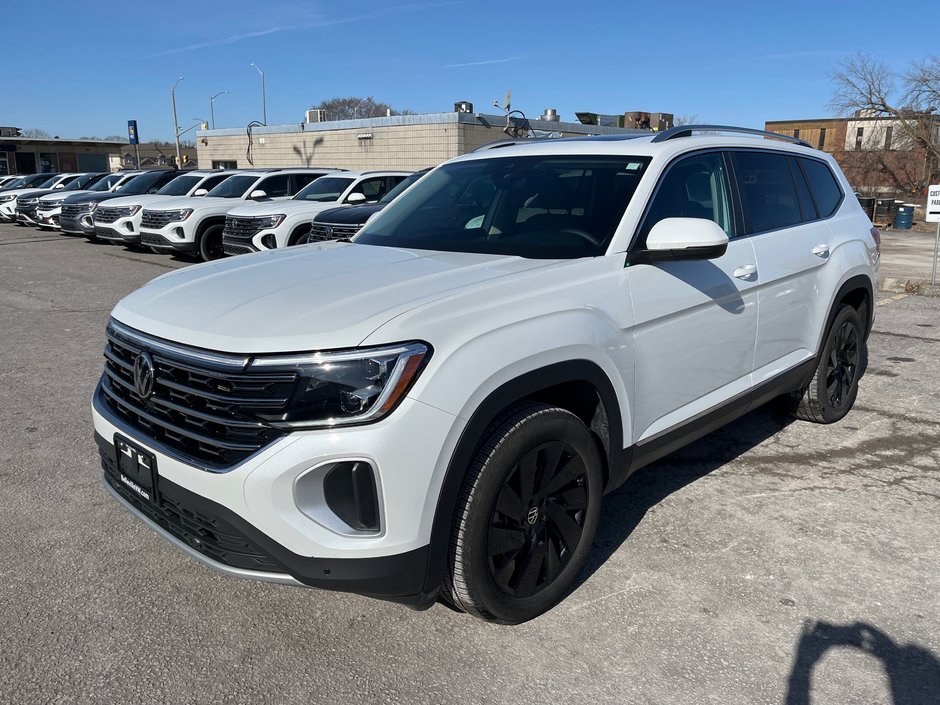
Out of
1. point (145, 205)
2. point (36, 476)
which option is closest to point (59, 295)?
point (145, 205)

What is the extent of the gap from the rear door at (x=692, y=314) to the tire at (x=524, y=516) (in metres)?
0.46

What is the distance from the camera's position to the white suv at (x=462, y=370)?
2.36 m

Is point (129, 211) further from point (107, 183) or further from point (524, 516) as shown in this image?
point (524, 516)

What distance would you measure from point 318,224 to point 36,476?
23.1 ft

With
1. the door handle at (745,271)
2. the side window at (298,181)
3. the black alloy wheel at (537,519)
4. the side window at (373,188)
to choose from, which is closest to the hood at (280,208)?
the side window at (373,188)

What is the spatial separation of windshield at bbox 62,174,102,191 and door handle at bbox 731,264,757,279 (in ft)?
71.7

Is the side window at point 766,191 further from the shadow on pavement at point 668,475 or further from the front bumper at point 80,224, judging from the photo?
the front bumper at point 80,224

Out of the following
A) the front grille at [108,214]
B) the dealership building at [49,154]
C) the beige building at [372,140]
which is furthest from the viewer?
the dealership building at [49,154]

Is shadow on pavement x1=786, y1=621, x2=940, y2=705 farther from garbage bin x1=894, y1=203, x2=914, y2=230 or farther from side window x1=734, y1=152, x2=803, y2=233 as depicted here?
garbage bin x1=894, y1=203, x2=914, y2=230

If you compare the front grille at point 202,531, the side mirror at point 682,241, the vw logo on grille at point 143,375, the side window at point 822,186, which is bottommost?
the front grille at point 202,531

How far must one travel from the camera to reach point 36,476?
423 centimetres

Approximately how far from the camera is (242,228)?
39.2 feet

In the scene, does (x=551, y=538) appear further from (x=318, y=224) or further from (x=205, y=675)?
(x=318, y=224)

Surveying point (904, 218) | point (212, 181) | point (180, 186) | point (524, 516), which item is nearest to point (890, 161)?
point (904, 218)
